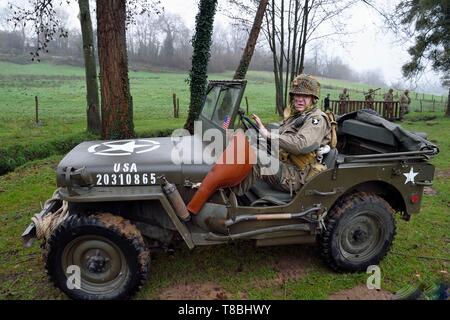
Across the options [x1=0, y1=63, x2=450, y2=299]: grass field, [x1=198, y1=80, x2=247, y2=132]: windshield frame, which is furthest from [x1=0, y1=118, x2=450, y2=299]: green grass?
[x1=198, y1=80, x2=247, y2=132]: windshield frame

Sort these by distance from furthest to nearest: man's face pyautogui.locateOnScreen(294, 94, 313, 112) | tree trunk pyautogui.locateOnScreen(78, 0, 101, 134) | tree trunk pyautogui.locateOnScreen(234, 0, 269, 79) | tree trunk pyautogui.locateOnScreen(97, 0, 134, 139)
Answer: tree trunk pyautogui.locateOnScreen(78, 0, 101, 134), tree trunk pyautogui.locateOnScreen(234, 0, 269, 79), tree trunk pyautogui.locateOnScreen(97, 0, 134, 139), man's face pyautogui.locateOnScreen(294, 94, 313, 112)

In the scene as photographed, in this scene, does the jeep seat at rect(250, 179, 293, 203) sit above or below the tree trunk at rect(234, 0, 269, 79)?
below

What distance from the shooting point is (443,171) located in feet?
28.8

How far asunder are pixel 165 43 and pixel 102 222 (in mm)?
60092

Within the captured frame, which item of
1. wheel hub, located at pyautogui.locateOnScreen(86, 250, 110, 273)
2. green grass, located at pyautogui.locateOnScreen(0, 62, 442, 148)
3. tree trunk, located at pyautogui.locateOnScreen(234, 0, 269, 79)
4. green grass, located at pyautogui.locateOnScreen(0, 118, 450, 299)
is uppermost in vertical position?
tree trunk, located at pyautogui.locateOnScreen(234, 0, 269, 79)

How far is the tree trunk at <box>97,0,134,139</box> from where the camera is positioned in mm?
6559

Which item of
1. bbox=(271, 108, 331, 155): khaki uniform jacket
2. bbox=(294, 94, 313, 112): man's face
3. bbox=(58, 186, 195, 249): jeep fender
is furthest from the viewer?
bbox=(294, 94, 313, 112): man's face

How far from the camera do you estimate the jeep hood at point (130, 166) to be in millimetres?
3588

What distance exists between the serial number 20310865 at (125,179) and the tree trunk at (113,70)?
3.50 meters

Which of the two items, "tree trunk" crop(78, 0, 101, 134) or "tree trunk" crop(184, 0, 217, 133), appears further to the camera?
"tree trunk" crop(78, 0, 101, 134)

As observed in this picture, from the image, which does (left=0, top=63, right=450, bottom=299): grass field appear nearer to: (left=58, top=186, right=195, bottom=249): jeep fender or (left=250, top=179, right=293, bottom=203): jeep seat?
(left=58, top=186, right=195, bottom=249): jeep fender

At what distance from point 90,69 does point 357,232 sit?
10318 mm

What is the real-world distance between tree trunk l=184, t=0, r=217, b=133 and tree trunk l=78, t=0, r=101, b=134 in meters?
3.37

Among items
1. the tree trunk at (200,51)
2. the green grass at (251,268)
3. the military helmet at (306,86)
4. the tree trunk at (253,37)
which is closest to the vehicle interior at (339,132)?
the military helmet at (306,86)
